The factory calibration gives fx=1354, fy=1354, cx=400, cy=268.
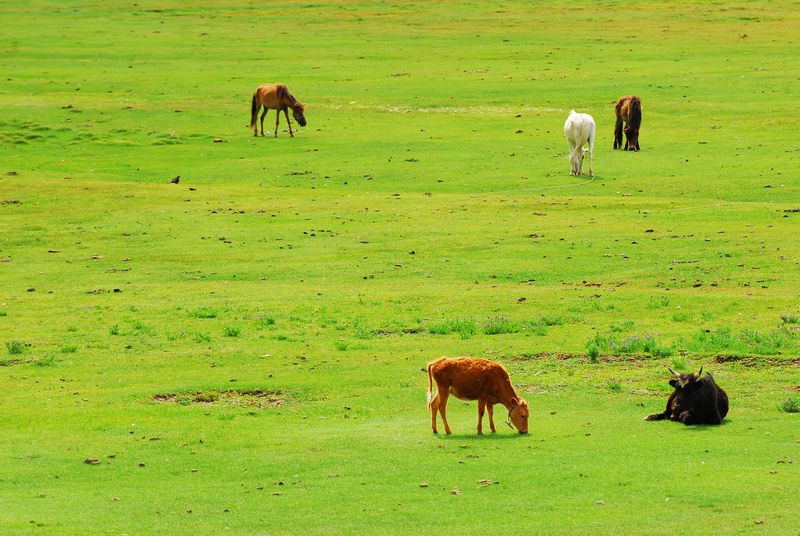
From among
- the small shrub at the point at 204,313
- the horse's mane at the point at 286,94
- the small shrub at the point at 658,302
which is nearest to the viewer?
the small shrub at the point at 658,302

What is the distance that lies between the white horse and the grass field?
733 mm

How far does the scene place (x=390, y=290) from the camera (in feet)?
88.5

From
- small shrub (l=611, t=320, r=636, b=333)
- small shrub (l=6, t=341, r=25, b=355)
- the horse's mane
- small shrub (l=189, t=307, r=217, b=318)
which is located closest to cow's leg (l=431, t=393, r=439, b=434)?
small shrub (l=611, t=320, r=636, b=333)

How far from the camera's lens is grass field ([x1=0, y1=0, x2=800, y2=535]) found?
14047 mm

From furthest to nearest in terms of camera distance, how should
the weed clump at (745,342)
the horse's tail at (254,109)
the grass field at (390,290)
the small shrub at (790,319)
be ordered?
the horse's tail at (254,109) < the small shrub at (790,319) < the weed clump at (745,342) < the grass field at (390,290)

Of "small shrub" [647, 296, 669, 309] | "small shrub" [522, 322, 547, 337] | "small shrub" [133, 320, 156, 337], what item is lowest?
"small shrub" [133, 320, 156, 337]

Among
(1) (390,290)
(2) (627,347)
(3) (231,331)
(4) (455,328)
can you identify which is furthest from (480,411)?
(1) (390,290)

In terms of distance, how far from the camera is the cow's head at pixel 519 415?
15.8 metres

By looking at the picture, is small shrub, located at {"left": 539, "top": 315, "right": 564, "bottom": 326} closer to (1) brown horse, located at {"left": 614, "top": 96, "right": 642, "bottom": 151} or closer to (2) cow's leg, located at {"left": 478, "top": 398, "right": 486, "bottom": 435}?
(2) cow's leg, located at {"left": 478, "top": 398, "right": 486, "bottom": 435}

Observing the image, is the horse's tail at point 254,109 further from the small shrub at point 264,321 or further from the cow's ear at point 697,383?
the cow's ear at point 697,383

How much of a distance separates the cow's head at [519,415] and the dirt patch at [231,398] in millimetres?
4160

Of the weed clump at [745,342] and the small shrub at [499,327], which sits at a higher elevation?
the weed clump at [745,342]

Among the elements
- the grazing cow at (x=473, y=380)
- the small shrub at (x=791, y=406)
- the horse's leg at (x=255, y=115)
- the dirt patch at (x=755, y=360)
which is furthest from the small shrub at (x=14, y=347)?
the horse's leg at (x=255, y=115)

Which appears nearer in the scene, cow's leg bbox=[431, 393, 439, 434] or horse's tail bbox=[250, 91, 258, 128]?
cow's leg bbox=[431, 393, 439, 434]
